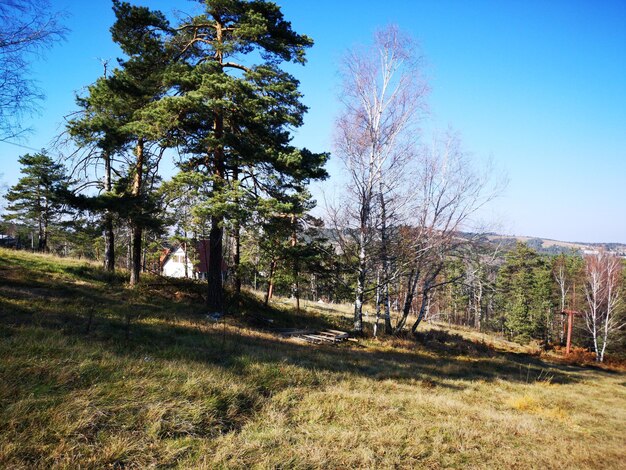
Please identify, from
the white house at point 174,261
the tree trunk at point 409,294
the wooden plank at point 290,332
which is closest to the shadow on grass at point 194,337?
the wooden plank at point 290,332

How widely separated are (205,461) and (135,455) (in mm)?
628

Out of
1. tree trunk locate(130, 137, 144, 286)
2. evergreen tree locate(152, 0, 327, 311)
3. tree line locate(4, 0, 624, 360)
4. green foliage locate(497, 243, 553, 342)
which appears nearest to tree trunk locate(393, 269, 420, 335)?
tree line locate(4, 0, 624, 360)

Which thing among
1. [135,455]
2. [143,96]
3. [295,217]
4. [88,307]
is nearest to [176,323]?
[88,307]

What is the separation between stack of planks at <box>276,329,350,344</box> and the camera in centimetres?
1246

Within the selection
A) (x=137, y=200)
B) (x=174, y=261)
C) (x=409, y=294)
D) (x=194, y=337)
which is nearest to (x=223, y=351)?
(x=194, y=337)

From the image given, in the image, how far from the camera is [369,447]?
409cm

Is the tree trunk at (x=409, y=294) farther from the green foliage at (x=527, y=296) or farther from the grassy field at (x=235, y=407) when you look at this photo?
the green foliage at (x=527, y=296)

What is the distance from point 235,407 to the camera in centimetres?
445

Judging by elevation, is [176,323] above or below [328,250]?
below

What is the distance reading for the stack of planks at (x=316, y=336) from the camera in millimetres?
12456

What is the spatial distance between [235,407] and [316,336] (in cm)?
862

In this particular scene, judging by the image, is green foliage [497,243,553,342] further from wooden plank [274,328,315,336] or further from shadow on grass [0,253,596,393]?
wooden plank [274,328,315,336]

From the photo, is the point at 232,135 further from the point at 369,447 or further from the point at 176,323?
the point at 369,447

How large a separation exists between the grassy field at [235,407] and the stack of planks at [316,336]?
9.47ft
